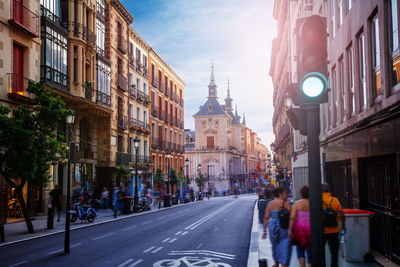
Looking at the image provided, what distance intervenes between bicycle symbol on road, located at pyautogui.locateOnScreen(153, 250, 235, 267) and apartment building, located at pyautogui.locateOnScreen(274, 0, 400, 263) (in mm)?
3821

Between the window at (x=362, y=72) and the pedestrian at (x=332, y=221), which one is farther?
the window at (x=362, y=72)

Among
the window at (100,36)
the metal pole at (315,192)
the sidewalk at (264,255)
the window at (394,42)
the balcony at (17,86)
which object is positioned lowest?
the sidewalk at (264,255)

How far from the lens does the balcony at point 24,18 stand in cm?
2194

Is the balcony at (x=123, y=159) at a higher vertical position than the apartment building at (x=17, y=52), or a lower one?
lower

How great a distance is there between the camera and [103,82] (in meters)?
33.5

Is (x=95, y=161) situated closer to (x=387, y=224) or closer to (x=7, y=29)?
(x=7, y=29)

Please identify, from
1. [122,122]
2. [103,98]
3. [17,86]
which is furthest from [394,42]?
[122,122]

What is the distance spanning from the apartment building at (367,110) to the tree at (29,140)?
35.0 ft

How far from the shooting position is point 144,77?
4831 centimetres

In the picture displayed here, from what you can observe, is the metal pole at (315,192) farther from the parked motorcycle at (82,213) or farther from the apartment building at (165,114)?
the apartment building at (165,114)

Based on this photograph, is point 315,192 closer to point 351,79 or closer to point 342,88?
point 351,79

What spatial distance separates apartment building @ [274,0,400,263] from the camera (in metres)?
9.16

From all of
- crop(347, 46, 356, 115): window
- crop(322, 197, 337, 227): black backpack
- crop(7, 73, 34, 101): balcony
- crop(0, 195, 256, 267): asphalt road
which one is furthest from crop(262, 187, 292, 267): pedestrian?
crop(7, 73, 34, 101): balcony

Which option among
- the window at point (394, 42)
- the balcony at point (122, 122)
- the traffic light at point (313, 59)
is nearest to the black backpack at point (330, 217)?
the traffic light at point (313, 59)
